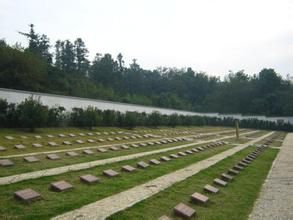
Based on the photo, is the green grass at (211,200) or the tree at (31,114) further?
the tree at (31,114)

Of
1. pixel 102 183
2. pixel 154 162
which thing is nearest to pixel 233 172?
pixel 154 162

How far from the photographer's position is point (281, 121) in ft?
132

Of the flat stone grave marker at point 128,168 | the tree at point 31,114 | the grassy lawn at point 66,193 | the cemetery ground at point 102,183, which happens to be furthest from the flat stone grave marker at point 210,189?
the tree at point 31,114

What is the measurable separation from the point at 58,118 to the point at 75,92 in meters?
15.9

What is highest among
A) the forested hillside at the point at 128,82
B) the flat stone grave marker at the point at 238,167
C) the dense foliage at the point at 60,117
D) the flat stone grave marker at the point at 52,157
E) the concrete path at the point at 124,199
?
the forested hillside at the point at 128,82

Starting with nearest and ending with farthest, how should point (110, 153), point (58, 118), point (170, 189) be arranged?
point (170, 189) → point (110, 153) → point (58, 118)

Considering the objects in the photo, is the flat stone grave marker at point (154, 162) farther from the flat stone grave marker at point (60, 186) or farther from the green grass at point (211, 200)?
the flat stone grave marker at point (60, 186)

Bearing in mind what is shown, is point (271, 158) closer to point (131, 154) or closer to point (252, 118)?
point (131, 154)

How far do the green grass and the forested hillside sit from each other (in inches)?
829

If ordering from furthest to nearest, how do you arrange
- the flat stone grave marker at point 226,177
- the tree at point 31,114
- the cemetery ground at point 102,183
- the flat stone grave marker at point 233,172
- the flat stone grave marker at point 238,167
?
the tree at point 31,114
the flat stone grave marker at point 238,167
the flat stone grave marker at point 233,172
the flat stone grave marker at point 226,177
the cemetery ground at point 102,183

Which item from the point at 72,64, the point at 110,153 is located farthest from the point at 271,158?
the point at 72,64

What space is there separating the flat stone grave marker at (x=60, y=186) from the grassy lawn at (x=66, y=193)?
0.10 metres

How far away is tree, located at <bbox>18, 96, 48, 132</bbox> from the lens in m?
12.6

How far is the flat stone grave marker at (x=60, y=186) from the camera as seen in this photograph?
472 centimetres
